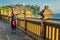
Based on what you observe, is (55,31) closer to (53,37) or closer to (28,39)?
(53,37)

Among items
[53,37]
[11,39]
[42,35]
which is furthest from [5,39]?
[53,37]

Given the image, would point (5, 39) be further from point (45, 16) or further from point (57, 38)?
point (57, 38)

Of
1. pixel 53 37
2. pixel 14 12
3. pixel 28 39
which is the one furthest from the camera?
pixel 14 12

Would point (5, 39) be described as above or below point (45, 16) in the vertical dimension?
below

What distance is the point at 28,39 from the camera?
11.7m

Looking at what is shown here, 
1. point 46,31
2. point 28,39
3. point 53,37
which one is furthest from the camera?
point 28,39

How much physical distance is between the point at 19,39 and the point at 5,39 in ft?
2.34

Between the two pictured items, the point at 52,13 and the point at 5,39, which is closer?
the point at 52,13

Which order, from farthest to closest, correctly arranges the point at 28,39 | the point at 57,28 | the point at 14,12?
the point at 14,12 → the point at 28,39 → the point at 57,28

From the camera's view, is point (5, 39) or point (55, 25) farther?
point (5, 39)

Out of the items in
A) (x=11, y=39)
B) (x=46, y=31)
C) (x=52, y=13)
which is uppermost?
(x=52, y=13)

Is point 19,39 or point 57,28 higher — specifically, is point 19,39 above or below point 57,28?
below

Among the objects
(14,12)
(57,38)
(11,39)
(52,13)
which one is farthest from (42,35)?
(14,12)

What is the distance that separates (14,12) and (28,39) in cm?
346
